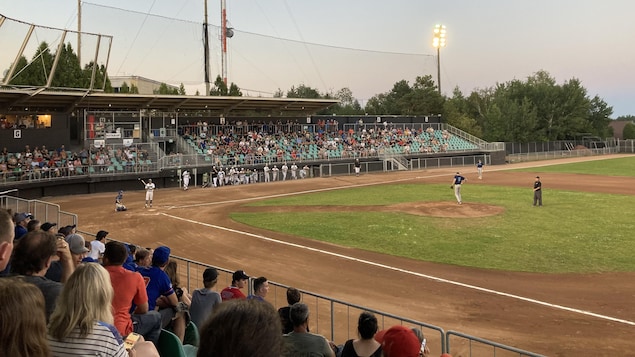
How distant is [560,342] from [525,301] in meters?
2.69

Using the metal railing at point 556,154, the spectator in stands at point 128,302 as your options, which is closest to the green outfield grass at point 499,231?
the spectator in stands at point 128,302

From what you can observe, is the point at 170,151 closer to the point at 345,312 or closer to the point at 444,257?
the point at 444,257

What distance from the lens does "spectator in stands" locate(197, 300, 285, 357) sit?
90.5 inches

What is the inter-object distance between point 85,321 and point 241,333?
1.64 m

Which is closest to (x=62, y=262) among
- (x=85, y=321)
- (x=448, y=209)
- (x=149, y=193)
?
(x=85, y=321)

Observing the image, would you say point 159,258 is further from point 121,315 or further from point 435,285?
point 435,285

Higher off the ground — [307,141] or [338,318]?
[307,141]

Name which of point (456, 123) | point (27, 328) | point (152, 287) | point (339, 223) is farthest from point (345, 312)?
point (456, 123)

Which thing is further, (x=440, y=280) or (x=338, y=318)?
(x=440, y=280)

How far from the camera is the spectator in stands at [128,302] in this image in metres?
5.27

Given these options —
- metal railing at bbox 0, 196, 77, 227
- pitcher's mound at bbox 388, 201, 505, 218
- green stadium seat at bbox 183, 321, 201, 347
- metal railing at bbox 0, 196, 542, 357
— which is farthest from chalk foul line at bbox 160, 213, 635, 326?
pitcher's mound at bbox 388, 201, 505, 218

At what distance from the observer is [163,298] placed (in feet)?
21.3

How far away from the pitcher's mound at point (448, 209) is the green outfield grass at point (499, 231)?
928 millimetres

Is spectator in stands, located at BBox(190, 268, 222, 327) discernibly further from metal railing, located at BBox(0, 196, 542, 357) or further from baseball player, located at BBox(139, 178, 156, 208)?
baseball player, located at BBox(139, 178, 156, 208)
